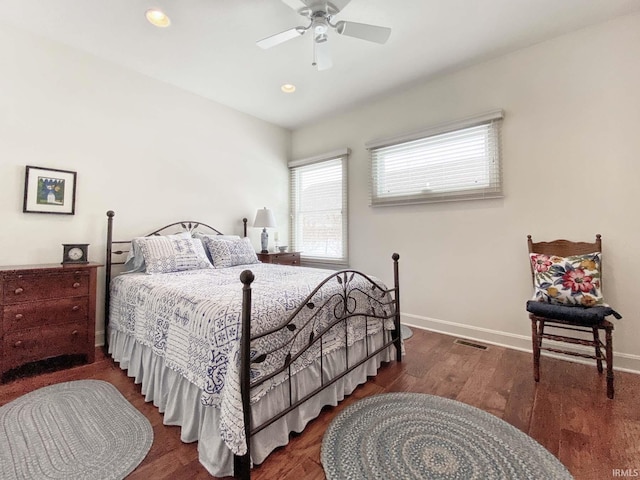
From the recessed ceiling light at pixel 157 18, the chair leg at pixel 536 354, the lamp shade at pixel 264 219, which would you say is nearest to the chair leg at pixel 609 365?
the chair leg at pixel 536 354

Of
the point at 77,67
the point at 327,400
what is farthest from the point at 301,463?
the point at 77,67

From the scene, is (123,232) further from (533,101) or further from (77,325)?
(533,101)

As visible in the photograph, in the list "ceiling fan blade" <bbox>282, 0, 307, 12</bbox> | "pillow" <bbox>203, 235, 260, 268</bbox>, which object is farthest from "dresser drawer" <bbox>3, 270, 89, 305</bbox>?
"ceiling fan blade" <bbox>282, 0, 307, 12</bbox>

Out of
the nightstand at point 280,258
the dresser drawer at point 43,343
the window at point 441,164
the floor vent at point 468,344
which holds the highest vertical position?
the window at point 441,164

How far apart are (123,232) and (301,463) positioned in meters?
2.79

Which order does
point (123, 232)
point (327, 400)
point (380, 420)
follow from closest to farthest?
1. point (380, 420)
2. point (327, 400)
3. point (123, 232)

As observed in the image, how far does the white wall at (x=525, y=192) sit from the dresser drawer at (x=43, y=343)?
307cm

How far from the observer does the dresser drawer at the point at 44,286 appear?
6.89ft

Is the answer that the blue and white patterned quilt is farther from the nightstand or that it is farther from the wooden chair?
the nightstand

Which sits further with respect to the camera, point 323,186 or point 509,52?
point 323,186

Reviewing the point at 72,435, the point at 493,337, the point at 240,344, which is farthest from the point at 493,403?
the point at 72,435

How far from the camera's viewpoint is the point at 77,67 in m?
2.71

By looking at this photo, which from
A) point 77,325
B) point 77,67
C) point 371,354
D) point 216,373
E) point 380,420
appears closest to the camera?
point 216,373

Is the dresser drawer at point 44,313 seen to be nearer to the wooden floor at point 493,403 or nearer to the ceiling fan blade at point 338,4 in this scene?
the wooden floor at point 493,403
